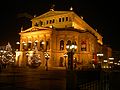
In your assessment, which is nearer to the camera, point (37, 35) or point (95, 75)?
point (95, 75)

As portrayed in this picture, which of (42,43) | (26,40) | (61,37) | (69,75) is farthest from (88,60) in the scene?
(69,75)

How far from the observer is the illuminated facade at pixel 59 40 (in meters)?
68.4

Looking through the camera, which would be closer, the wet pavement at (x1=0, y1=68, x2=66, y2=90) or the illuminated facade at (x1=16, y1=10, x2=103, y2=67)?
the wet pavement at (x1=0, y1=68, x2=66, y2=90)

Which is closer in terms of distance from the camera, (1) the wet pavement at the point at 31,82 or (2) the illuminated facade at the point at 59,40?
(1) the wet pavement at the point at 31,82

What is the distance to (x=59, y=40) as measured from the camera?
6969 centimetres

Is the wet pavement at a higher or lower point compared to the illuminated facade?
lower

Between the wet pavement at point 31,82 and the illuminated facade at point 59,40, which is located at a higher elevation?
the illuminated facade at point 59,40

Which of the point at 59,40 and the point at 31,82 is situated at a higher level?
the point at 59,40

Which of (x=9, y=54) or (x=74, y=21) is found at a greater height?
(x=74, y=21)

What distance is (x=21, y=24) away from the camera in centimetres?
8662

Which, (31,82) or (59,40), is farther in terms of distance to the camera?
(59,40)

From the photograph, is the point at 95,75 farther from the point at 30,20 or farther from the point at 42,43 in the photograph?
the point at 30,20

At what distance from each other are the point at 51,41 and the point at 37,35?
7034 millimetres

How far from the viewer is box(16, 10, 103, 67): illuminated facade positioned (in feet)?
224
